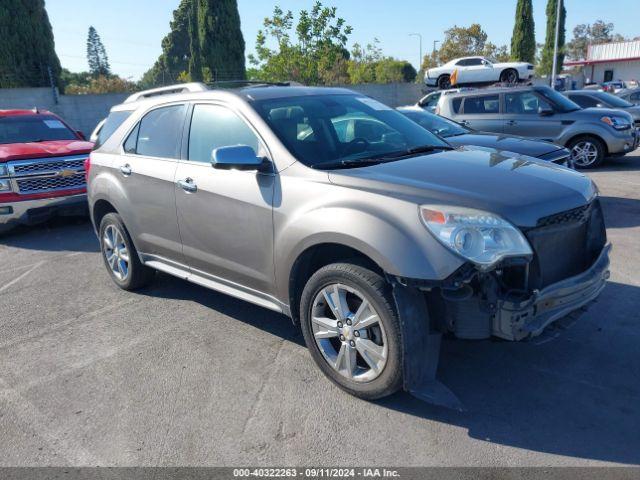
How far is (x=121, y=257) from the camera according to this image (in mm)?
5457

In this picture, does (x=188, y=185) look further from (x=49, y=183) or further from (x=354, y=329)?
(x=49, y=183)

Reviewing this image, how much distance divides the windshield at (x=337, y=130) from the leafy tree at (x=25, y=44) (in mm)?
22336

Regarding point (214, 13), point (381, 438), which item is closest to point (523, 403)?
point (381, 438)

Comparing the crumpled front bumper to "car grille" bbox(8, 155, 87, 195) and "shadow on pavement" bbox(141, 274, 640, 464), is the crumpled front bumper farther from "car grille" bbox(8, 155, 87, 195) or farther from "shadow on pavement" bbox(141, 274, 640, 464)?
"car grille" bbox(8, 155, 87, 195)

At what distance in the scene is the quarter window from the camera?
398 centimetres

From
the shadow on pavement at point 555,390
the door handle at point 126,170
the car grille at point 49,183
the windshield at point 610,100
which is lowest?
the shadow on pavement at point 555,390

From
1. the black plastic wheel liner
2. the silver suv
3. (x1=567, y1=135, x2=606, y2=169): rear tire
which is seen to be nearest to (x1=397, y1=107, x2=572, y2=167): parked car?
the silver suv

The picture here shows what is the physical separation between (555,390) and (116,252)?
13.8 ft

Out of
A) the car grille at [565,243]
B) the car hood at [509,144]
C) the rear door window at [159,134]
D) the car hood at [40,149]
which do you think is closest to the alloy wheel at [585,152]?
the car hood at [509,144]

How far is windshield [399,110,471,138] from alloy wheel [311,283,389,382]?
17.0 ft

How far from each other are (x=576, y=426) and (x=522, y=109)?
9.35 meters

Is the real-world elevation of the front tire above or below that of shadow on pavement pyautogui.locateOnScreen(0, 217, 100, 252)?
above

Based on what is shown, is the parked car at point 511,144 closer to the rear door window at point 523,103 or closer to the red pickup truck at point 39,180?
the rear door window at point 523,103

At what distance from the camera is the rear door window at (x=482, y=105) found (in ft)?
37.2
